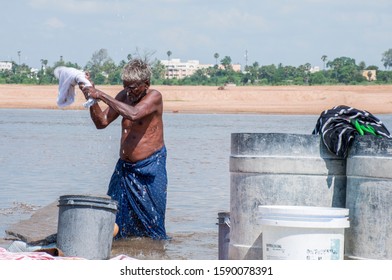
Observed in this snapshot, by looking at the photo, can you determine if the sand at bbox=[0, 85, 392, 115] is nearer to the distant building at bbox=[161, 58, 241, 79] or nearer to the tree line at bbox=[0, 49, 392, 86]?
the tree line at bbox=[0, 49, 392, 86]

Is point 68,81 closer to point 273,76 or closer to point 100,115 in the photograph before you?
point 100,115

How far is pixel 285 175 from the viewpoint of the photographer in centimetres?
564

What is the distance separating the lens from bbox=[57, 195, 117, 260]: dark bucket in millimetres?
6551

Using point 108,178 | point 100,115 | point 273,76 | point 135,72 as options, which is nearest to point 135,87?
point 135,72

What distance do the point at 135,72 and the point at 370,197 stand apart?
8.62 ft

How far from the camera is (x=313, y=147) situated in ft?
18.5

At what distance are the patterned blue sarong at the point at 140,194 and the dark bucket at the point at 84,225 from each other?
3.74ft

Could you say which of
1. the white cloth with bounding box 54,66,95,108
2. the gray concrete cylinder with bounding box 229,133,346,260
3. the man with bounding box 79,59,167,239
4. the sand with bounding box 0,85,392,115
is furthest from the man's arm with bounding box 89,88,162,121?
the sand with bounding box 0,85,392,115

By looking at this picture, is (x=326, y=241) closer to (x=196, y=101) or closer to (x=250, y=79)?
(x=196, y=101)

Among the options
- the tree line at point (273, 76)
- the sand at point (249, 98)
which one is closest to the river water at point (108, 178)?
the sand at point (249, 98)

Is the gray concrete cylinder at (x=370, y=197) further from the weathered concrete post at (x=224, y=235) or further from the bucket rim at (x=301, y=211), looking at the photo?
the weathered concrete post at (x=224, y=235)

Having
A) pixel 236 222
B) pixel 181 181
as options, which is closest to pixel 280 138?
pixel 236 222

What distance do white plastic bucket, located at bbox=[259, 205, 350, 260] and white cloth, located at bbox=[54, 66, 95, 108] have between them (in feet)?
7.30

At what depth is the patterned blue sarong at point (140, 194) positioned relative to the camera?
7.79 meters
